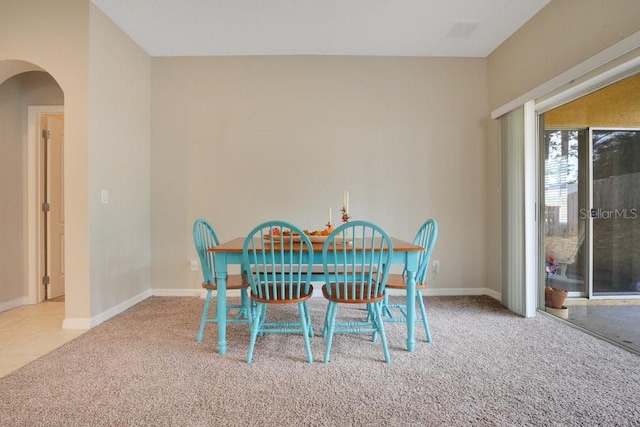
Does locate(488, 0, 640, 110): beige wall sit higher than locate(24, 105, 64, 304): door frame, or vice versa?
locate(488, 0, 640, 110): beige wall

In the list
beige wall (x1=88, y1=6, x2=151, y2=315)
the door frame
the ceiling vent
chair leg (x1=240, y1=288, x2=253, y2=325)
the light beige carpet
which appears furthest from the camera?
the door frame

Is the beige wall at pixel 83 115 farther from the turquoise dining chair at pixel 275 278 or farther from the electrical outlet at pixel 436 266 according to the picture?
the electrical outlet at pixel 436 266

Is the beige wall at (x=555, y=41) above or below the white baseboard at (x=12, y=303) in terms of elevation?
above

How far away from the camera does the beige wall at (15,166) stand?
307 centimetres

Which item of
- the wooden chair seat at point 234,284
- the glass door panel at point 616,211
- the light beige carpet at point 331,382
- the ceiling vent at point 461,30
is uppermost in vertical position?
the ceiling vent at point 461,30

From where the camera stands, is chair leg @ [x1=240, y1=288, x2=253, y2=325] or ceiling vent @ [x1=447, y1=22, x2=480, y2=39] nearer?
chair leg @ [x1=240, y1=288, x2=253, y2=325]

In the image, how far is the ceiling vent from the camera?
293 cm

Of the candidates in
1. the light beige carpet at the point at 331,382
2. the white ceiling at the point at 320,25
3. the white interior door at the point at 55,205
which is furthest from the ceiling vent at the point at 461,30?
the white interior door at the point at 55,205

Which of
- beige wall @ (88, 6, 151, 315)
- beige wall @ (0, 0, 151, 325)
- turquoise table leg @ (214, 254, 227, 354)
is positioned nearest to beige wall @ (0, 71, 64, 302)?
beige wall @ (0, 0, 151, 325)

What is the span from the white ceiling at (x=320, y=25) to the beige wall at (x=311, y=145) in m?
0.19

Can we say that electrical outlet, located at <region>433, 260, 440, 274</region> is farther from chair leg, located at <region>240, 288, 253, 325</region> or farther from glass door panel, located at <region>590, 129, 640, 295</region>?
chair leg, located at <region>240, 288, 253, 325</region>

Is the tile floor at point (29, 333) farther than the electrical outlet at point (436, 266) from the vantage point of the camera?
No

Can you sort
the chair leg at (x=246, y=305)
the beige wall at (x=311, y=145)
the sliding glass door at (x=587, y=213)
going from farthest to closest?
1. the beige wall at (x=311, y=145)
2. the sliding glass door at (x=587, y=213)
3. the chair leg at (x=246, y=305)

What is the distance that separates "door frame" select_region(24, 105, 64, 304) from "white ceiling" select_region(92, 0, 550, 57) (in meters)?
1.36
